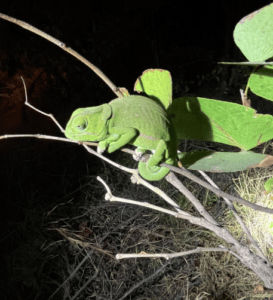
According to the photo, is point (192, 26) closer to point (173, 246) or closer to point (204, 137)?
point (173, 246)

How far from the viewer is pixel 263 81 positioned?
146 mm

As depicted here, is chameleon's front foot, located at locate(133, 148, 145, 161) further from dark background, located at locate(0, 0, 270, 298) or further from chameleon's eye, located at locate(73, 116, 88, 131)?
dark background, located at locate(0, 0, 270, 298)

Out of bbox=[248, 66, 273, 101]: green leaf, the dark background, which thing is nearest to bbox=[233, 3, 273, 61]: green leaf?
bbox=[248, 66, 273, 101]: green leaf

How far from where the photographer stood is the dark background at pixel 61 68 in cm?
94

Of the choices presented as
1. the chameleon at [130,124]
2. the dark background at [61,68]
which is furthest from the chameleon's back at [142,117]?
the dark background at [61,68]

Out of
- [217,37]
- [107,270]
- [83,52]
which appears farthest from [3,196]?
[217,37]

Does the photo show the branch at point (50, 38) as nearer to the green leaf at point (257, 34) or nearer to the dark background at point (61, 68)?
the green leaf at point (257, 34)

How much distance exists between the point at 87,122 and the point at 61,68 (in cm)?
104

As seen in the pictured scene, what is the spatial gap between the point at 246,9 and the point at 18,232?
5.58ft

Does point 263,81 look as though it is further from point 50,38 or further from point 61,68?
point 61,68

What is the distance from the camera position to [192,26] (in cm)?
155

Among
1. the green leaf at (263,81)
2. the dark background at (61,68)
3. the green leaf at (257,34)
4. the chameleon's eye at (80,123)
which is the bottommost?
the dark background at (61,68)

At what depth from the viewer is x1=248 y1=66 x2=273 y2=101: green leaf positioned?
0.46ft

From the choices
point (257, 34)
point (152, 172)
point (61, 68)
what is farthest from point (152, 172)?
point (61, 68)
